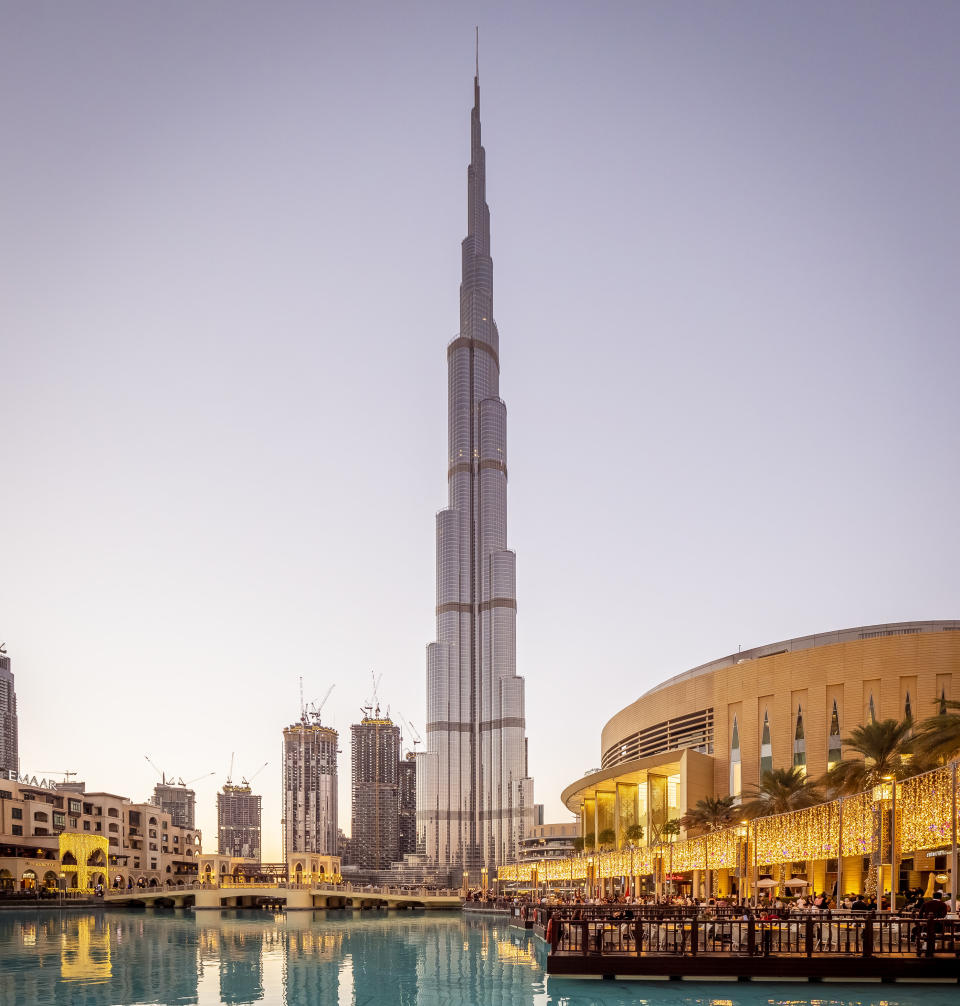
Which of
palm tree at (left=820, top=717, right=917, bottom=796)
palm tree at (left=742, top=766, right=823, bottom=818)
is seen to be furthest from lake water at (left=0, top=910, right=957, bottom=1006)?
palm tree at (left=820, top=717, right=917, bottom=796)

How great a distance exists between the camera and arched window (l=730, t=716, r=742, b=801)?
89875 millimetres

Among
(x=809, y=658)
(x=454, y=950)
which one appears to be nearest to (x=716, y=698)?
(x=809, y=658)

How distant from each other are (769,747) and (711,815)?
8.38 metres

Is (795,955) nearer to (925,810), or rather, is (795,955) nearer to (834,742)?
(925,810)

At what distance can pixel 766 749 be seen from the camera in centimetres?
8744

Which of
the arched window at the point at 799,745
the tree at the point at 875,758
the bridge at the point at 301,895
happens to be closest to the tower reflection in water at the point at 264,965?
the tree at the point at 875,758

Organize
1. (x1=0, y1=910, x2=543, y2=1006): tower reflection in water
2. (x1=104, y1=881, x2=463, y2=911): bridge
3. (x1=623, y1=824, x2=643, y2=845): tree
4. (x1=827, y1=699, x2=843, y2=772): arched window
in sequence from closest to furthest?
(x1=0, y1=910, x2=543, y2=1006): tower reflection in water, (x1=827, y1=699, x2=843, y2=772): arched window, (x1=623, y1=824, x2=643, y2=845): tree, (x1=104, y1=881, x2=463, y2=911): bridge

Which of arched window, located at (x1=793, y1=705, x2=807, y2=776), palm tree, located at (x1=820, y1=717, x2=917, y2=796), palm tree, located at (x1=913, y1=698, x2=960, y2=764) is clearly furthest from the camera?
arched window, located at (x1=793, y1=705, x2=807, y2=776)

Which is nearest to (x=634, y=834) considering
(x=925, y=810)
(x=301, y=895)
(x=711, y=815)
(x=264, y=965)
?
(x=711, y=815)

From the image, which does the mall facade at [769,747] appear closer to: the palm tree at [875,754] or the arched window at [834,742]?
the arched window at [834,742]

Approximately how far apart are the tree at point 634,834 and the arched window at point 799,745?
27989 mm

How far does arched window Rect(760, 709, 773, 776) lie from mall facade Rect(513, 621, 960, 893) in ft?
0.30

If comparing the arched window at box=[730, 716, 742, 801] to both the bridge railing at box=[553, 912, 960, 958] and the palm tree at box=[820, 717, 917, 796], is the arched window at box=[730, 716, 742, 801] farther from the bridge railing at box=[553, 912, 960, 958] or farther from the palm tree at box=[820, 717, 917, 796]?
the bridge railing at box=[553, 912, 960, 958]

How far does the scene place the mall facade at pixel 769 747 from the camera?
55750 millimetres
